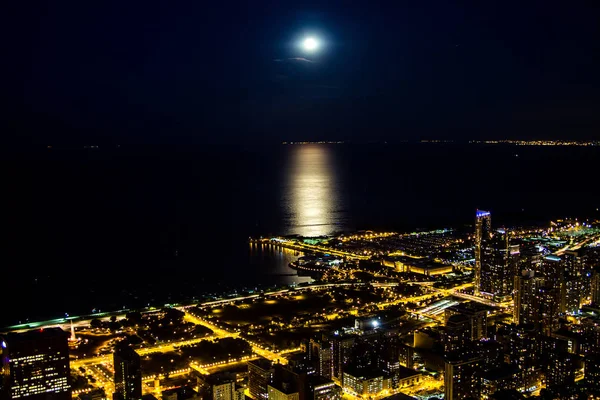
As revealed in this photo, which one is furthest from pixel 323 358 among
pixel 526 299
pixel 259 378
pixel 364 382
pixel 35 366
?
pixel 526 299

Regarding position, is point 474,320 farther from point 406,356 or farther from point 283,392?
point 283,392

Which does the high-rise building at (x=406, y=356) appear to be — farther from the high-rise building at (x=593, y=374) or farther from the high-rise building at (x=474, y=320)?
the high-rise building at (x=593, y=374)

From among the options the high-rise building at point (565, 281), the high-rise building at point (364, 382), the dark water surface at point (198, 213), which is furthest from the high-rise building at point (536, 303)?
the dark water surface at point (198, 213)

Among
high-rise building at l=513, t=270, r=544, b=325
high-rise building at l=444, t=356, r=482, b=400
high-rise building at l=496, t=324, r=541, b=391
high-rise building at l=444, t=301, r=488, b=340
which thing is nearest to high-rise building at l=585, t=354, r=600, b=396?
high-rise building at l=496, t=324, r=541, b=391

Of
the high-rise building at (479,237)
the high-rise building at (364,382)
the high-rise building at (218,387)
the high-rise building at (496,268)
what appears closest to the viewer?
the high-rise building at (218,387)

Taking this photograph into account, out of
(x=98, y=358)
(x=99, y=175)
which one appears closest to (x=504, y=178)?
(x=99, y=175)
